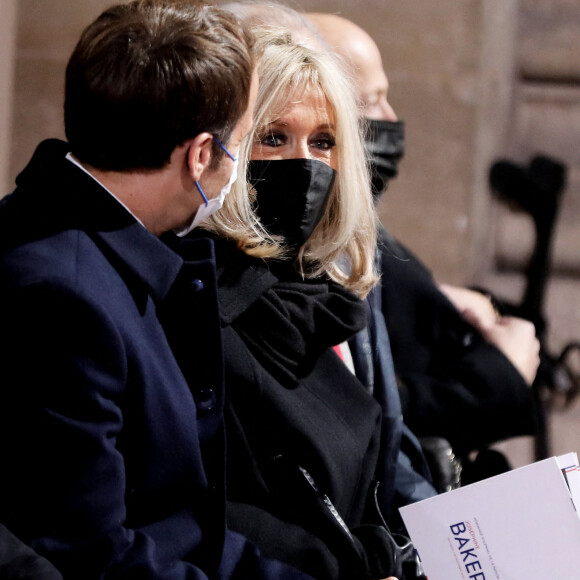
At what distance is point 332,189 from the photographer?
2.30 metres

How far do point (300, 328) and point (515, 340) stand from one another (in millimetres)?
852

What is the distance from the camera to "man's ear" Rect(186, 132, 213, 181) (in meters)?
1.67

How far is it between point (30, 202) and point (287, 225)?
0.67m

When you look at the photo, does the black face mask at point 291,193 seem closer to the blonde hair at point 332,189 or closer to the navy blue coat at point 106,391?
the blonde hair at point 332,189

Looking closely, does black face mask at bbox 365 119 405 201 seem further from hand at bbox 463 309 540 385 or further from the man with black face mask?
hand at bbox 463 309 540 385

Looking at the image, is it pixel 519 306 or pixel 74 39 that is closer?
pixel 74 39

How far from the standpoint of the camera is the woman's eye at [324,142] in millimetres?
2268

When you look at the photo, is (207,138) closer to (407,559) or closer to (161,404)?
(161,404)

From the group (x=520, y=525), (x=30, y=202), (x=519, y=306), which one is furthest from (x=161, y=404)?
(x=519, y=306)

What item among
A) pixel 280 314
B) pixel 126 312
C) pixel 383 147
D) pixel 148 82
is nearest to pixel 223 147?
pixel 148 82

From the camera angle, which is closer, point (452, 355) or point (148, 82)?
point (148, 82)

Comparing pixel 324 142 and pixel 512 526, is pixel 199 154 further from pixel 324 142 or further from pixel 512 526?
pixel 512 526

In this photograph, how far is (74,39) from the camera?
363 centimetres

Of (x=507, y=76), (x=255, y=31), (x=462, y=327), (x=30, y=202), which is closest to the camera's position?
(x=30, y=202)
